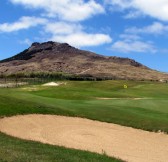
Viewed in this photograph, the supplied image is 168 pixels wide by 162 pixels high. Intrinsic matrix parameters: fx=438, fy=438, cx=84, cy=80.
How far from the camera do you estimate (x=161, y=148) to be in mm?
22125

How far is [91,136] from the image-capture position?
23.7m

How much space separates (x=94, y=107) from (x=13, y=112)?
709cm

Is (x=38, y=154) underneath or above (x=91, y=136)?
above

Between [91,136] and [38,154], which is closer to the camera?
[38,154]

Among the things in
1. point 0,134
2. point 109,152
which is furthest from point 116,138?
point 0,134

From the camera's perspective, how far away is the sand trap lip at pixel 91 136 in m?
20.6

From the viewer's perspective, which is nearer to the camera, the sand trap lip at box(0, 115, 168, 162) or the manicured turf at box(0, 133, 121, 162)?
the manicured turf at box(0, 133, 121, 162)

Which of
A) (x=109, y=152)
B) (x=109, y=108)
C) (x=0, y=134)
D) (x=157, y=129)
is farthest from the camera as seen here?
(x=109, y=108)

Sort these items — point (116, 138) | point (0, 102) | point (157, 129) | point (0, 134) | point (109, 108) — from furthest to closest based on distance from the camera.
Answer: point (109, 108), point (0, 102), point (157, 129), point (116, 138), point (0, 134)

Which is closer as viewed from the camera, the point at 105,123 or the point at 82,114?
the point at 105,123

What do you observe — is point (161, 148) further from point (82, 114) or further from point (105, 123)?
point (82, 114)

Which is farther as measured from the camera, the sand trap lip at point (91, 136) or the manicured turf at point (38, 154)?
the sand trap lip at point (91, 136)

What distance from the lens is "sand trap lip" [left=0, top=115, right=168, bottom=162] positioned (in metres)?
20.6

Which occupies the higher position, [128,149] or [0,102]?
[0,102]
